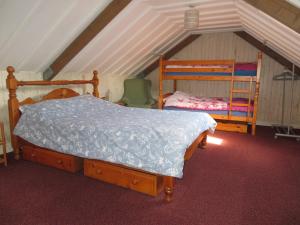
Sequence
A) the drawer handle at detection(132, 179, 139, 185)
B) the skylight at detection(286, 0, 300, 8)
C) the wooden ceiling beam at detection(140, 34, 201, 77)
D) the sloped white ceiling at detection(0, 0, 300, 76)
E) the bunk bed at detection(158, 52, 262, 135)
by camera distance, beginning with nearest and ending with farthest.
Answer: the skylight at detection(286, 0, 300, 8) < the drawer handle at detection(132, 179, 139, 185) < the sloped white ceiling at detection(0, 0, 300, 76) < the bunk bed at detection(158, 52, 262, 135) < the wooden ceiling beam at detection(140, 34, 201, 77)

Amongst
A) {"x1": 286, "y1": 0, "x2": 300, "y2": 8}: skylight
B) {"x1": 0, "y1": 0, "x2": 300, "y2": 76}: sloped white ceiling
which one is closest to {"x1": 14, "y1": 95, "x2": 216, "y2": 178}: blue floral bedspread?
{"x1": 0, "y1": 0, "x2": 300, "y2": 76}: sloped white ceiling

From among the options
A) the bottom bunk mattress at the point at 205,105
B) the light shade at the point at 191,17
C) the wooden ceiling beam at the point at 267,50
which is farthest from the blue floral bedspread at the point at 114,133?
the wooden ceiling beam at the point at 267,50

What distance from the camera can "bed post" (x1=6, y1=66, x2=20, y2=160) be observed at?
2833 mm

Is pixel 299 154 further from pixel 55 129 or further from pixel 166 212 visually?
pixel 55 129

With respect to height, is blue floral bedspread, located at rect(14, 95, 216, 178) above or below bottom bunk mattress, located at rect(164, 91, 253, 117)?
below

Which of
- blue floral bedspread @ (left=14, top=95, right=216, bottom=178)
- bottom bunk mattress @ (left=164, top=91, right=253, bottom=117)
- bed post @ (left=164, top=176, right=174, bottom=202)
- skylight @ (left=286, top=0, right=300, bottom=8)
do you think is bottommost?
bed post @ (left=164, top=176, right=174, bottom=202)

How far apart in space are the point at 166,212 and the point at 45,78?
2.86 metres

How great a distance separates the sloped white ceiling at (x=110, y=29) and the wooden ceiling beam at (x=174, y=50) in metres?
0.59

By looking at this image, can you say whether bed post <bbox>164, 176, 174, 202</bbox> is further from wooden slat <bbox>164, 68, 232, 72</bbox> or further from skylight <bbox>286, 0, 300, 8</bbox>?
wooden slat <bbox>164, 68, 232, 72</bbox>

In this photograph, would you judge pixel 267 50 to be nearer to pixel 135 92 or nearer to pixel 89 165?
pixel 135 92

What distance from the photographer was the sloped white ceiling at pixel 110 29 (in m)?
2.50

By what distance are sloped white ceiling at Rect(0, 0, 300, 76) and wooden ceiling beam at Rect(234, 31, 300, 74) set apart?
1.73ft

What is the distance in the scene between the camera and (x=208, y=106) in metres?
4.63

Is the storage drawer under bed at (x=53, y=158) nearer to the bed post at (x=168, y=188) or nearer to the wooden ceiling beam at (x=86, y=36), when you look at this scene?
the bed post at (x=168, y=188)
